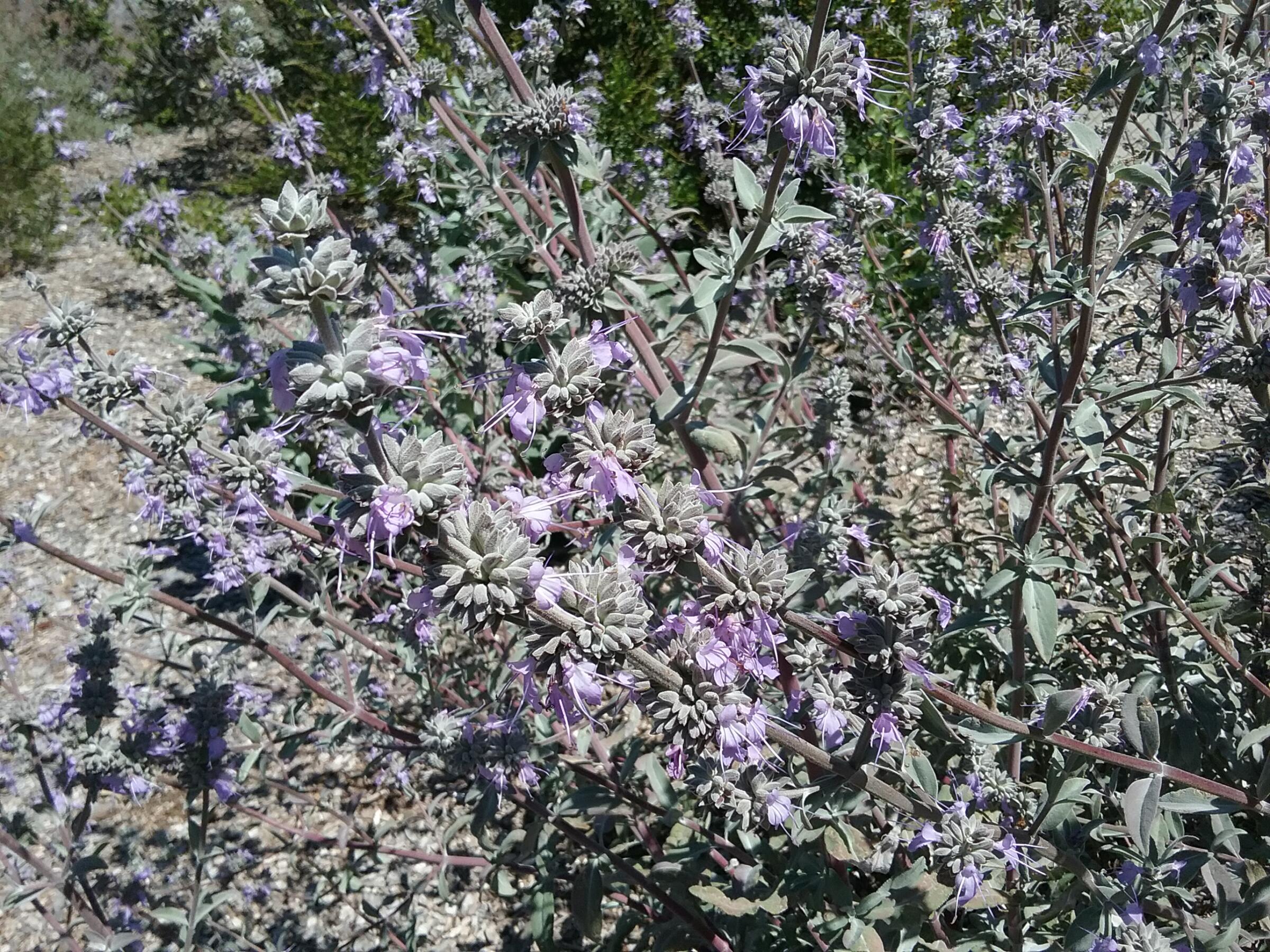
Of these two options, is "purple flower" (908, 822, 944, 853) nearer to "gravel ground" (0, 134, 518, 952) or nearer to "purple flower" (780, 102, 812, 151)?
"purple flower" (780, 102, 812, 151)

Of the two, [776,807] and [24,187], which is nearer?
[776,807]

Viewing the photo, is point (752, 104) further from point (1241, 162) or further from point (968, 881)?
point (968, 881)

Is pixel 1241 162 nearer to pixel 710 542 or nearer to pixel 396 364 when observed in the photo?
pixel 710 542

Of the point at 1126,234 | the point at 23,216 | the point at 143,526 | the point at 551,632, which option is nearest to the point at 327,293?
the point at 551,632

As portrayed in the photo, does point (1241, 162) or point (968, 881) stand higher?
point (1241, 162)

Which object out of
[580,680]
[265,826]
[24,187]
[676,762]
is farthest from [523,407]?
[24,187]

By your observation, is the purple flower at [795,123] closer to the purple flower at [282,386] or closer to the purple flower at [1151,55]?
the purple flower at [1151,55]

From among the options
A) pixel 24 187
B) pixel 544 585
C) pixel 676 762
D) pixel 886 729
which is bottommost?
pixel 24 187

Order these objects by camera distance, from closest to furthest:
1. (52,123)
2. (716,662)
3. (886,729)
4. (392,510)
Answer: (392,510) → (716,662) → (886,729) → (52,123)

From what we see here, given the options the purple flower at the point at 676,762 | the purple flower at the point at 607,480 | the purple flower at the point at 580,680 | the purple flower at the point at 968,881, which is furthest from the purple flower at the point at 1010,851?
the purple flower at the point at 607,480

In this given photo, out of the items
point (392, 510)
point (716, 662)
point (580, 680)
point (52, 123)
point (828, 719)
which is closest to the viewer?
point (392, 510)

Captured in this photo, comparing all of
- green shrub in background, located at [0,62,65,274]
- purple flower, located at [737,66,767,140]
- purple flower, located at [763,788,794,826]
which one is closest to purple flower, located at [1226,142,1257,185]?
purple flower, located at [737,66,767,140]

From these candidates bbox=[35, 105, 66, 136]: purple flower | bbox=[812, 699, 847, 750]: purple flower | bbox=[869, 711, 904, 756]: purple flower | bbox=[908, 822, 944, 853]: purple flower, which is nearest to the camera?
bbox=[869, 711, 904, 756]: purple flower

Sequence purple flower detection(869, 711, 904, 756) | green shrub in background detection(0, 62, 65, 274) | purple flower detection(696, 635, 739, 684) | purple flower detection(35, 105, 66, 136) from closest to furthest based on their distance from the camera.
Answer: purple flower detection(696, 635, 739, 684) → purple flower detection(869, 711, 904, 756) → purple flower detection(35, 105, 66, 136) → green shrub in background detection(0, 62, 65, 274)
